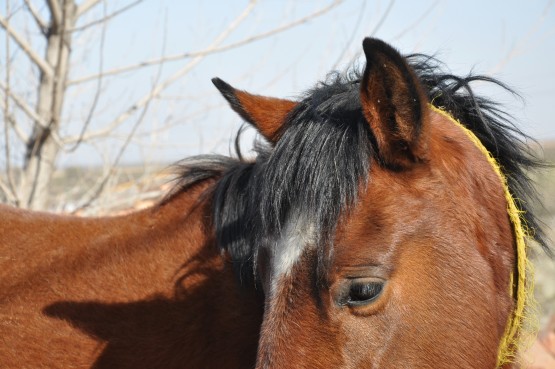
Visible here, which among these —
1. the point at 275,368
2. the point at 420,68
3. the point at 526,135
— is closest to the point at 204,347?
the point at 275,368

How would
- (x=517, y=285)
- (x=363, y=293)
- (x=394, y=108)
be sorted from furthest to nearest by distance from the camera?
(x=517, y=285), (x=394, y=108), (x=363, y=293)

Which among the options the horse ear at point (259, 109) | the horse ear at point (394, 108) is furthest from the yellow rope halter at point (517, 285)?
the horse ear at point (259, 109)

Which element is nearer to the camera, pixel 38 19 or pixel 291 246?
pixel 291 246

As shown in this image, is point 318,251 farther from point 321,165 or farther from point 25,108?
point 25,108

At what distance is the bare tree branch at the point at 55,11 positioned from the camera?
4.55 metres

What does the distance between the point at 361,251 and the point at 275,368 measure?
40 centimetres

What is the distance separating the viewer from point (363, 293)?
1896 millimetres

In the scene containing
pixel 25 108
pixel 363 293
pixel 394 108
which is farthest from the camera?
pixel 25 108

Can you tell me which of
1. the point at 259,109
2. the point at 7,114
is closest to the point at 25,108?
the point at 7,114

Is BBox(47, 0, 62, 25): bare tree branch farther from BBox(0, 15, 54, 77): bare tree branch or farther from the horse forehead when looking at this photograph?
the horse forehead

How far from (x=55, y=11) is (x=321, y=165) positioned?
10.7 feet

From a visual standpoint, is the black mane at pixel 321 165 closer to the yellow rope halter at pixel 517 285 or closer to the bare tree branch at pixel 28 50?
the yellow rope halter at pixel 517 285

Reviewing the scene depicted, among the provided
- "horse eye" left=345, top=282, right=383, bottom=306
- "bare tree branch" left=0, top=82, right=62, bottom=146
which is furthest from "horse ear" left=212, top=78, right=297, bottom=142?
"bare tree branch" left=0, top=82, right=62, bottom=146

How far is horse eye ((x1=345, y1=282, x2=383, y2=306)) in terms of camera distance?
1896 millimetres
